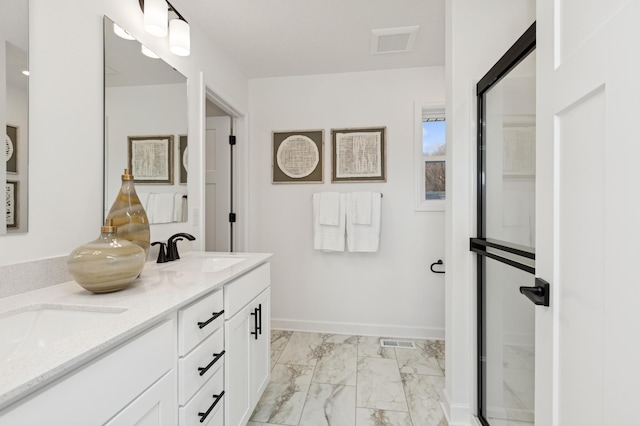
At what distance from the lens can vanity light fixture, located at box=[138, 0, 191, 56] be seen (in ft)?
4.80

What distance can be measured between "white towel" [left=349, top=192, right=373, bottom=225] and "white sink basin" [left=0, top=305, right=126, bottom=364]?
201 cm

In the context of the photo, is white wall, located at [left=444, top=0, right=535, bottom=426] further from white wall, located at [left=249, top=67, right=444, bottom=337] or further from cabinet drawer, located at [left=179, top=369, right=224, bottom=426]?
cabinet drawer, located at [left=179, top=369, right=224, bottom=426]

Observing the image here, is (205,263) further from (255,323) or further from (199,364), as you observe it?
(199,364)

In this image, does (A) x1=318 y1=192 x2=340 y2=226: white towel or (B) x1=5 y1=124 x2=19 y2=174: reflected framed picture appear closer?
(B) x1=5 y1=124 x2=19 y2=174: reflected framed picture

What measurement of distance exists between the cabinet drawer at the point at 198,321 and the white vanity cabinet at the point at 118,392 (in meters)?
0.04

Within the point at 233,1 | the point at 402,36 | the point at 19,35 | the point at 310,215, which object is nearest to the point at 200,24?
the point at 233,1

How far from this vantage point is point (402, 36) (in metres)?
2.17

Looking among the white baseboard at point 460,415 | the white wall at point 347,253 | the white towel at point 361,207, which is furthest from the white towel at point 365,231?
the white baseboard at point 460,415

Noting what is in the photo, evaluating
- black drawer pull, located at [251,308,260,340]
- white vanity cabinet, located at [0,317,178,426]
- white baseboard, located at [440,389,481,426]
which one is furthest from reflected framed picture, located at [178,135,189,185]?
white baseboard, located at [440,389,481,426]

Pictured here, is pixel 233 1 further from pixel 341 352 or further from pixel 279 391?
pixel 341 352

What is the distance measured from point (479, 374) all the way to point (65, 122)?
2.19m

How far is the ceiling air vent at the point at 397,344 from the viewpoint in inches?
97.7

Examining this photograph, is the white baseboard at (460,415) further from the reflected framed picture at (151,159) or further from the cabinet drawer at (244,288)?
the reflected framed picture at (151,159)

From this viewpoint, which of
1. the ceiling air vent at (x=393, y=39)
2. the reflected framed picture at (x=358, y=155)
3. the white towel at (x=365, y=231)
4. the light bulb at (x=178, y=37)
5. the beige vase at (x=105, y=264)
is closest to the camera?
the beige vase at (x=105, y=264)
